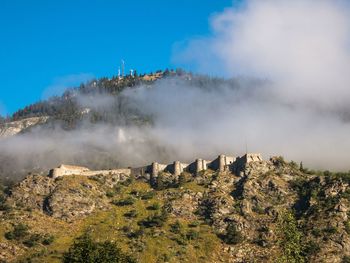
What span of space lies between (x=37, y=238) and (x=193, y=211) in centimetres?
3981

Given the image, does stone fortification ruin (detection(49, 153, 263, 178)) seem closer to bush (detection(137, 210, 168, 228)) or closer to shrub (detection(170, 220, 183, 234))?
bush (detection(137, 210, 168, 228))

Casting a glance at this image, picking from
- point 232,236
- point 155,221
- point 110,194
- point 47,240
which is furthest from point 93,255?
point 110,194

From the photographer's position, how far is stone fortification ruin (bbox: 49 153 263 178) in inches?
6895

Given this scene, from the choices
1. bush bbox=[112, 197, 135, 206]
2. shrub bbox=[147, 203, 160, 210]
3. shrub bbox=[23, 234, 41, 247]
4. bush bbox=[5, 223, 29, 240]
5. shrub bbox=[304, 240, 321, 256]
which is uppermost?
bush bbox=[112, 197, 135, 206]

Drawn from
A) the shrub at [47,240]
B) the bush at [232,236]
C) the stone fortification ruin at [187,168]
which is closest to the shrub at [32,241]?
the shrub at [47,240]

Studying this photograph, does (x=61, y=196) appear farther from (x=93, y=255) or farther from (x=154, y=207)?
(x=93, y=255)

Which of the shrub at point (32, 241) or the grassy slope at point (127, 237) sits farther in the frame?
the shrub at point (32, 241)

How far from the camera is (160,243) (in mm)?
142875

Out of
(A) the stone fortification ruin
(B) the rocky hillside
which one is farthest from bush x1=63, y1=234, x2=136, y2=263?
(A) the stone fortification ruin

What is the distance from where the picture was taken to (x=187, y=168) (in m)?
182

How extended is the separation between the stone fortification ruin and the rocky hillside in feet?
7.52

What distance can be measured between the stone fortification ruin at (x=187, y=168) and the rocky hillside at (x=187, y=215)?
2291 millimetres

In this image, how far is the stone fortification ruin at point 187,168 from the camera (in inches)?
6895

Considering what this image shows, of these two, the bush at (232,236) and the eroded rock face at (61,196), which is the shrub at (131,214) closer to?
the eroded rock face at (61,196)
